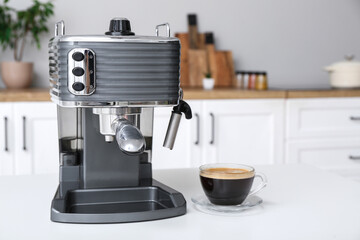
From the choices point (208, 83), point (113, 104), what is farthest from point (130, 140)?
point (208, 83)

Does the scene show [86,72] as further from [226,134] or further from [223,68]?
[223,68]

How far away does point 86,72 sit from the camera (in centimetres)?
98

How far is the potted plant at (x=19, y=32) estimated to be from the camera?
291cm

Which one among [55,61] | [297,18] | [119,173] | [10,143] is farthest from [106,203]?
[297,18]

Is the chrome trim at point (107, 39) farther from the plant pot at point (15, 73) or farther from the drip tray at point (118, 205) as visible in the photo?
the plant pot at point (15, 73)

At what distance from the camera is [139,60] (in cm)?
100

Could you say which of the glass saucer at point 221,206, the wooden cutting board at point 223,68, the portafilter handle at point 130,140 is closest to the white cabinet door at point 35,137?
the wooden cutting board at point 223,68

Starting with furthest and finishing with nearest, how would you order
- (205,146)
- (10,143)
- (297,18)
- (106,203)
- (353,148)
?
(297,18), (353,148), (205,146), (10,143), (106,203)

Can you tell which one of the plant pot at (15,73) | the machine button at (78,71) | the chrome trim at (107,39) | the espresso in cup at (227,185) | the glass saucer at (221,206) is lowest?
the glass saucer at (221,206)

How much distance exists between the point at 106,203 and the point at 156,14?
2218 millimetres

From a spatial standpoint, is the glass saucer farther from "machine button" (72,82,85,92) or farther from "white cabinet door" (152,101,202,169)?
"white cabinet door" (152,101,202,169)

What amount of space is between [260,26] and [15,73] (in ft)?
4.96

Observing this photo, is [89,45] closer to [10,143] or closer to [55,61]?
[55,61]

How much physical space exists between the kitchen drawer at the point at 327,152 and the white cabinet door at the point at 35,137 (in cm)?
123
